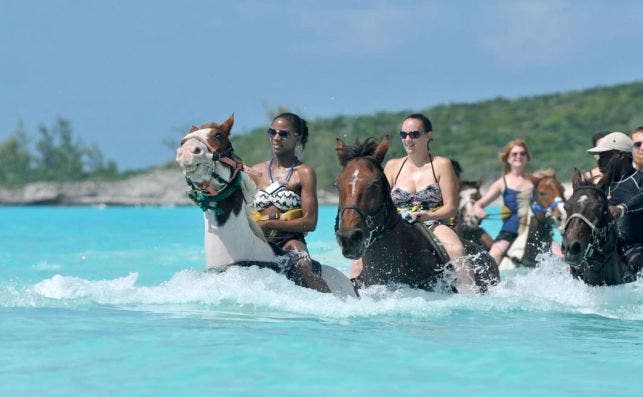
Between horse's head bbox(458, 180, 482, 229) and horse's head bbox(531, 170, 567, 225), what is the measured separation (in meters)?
0.84

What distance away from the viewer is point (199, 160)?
7.48 meters

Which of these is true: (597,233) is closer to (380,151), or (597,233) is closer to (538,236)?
(380,151)

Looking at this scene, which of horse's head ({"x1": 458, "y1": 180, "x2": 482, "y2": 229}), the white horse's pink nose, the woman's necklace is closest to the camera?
the white horse's pink nose

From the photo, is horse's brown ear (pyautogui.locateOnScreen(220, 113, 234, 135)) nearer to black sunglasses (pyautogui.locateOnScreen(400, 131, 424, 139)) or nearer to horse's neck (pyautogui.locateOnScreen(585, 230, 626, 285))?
black sunglasses (pyautogui.locateOnScreen(400, 131, 424, 139))

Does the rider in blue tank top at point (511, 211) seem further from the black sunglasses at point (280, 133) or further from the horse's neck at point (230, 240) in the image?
the horse's neck at point (230, 240)

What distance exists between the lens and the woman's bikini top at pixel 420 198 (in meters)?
9.34

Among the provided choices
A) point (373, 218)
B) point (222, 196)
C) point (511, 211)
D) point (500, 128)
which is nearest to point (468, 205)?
point (511, 211)

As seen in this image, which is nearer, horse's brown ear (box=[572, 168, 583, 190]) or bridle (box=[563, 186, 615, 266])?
bridle (box=[563, 186, 615, 266])

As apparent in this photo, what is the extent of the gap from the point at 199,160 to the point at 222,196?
0.36 metres

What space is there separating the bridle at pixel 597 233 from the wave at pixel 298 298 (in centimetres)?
51

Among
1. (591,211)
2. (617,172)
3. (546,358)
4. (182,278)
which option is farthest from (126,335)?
(617,172)

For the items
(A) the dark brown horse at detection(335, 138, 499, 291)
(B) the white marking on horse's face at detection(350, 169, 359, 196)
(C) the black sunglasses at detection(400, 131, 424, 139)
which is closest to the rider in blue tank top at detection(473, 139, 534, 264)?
(C) the black sunglasses at detection(400, 131, 424, 139)

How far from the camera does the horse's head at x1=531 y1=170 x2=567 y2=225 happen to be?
14.5 m

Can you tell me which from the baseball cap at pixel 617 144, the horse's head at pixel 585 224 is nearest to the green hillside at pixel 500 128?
the baseball cap at pixel 617 144
